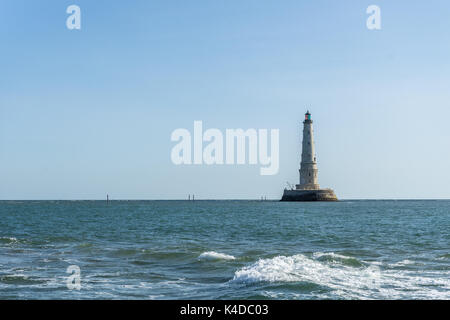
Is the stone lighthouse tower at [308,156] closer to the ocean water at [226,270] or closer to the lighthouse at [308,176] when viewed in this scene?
the lighthouse at [308,176]

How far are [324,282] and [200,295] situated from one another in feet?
15.1

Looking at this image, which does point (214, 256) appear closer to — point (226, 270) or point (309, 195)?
point (226, 270)

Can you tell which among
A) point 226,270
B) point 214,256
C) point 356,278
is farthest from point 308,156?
point 356,278

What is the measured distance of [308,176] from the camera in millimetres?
129125

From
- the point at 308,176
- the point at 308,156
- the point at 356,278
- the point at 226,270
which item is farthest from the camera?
the point at 308,176

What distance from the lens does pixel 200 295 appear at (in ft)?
51.5

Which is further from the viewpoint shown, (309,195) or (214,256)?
(309,195)

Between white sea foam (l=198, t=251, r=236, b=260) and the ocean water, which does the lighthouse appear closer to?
the ocean water

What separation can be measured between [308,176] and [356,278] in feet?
367

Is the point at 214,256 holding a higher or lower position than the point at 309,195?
lower

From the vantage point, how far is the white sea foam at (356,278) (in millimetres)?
15703

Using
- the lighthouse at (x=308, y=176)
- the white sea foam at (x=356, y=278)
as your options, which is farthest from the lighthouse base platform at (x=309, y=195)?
the white sea foam at (x=356, y=278)

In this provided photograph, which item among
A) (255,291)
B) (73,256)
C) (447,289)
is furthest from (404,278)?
(73,256)

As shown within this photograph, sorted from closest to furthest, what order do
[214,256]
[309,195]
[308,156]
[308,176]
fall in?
[214,256] → [308,156] → [308,176] → [309,195]
